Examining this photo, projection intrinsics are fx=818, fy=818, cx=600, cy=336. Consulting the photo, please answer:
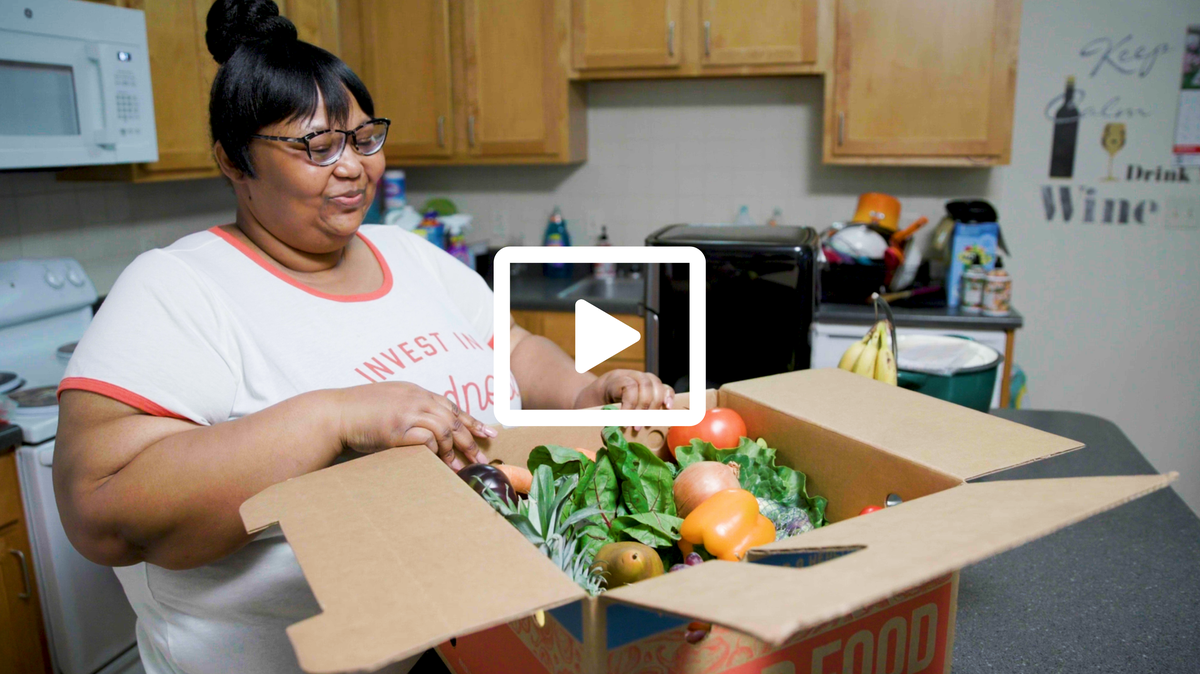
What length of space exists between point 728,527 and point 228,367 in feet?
1.91

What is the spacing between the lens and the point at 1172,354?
2838mm

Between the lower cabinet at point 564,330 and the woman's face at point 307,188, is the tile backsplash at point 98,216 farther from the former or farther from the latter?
the woman's face at point 307,188

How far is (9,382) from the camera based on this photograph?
1887 mm

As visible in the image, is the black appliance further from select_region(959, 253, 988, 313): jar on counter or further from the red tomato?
select_region(959, 253, 988, 313): jar on counter

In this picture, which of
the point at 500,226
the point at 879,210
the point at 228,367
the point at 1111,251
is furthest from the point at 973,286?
the point at 228,367

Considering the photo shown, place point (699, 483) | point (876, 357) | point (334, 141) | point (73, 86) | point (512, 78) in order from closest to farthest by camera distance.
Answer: point (699, 483) < point (334, 141) < point (876, 357) < point (73, 86) < point (512, 78)

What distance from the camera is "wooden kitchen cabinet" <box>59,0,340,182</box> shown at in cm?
229

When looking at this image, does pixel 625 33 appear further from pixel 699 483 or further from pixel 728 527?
pixel 728 527

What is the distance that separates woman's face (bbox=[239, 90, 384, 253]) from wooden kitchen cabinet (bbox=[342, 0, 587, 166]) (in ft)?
6.67

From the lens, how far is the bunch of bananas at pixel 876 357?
4.03 ft

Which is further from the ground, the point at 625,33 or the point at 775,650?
the point at 625,33

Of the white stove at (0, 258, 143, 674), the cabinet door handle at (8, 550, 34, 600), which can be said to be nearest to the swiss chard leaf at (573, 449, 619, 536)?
the white stove at (0, 258, 143, 674)

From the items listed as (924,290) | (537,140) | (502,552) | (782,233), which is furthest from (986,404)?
(537,140)

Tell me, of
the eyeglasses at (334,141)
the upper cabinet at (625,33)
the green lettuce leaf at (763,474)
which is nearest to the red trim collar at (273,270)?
the eyeglasses at (334,141)
